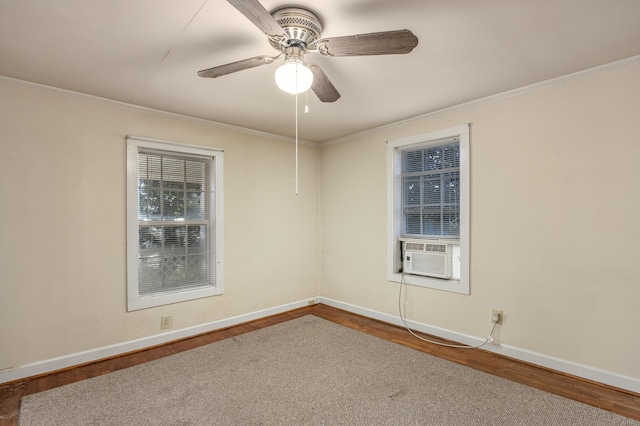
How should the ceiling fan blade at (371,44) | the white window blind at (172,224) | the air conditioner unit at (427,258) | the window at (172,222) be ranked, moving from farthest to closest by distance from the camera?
the air conditioner unit at (427,258) → the white window blind at (172,224) → the window at (172,222) → the ceiling fan blade at (371,44)

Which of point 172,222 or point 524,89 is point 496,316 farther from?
point 172,222

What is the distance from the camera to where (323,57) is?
2207 mm

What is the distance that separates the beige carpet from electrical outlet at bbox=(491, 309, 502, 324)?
602 mm

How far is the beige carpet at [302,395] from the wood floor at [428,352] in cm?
12

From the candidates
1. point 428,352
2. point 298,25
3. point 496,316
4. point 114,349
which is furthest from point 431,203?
point 114,349

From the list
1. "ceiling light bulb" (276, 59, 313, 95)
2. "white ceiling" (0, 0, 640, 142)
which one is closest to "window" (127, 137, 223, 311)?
Answer: "white ceiling" (0, 0, 640, 142)

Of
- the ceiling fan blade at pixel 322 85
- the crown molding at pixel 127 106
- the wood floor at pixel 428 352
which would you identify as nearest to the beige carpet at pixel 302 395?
the wood floor at pixel 428 352

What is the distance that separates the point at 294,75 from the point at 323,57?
→ 20.9 inches

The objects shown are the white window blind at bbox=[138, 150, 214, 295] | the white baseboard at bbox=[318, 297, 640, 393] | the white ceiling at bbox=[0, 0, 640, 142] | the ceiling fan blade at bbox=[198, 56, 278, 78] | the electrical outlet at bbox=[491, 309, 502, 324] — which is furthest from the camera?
the white window blind at bbox=[138, 150, 214, 295]

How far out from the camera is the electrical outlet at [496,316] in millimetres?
2949

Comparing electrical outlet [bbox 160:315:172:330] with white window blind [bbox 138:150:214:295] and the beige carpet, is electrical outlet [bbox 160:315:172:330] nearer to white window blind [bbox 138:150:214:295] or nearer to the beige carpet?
white window blind [bbox 138:150:214:295]

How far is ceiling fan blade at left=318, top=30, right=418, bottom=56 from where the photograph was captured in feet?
5.17

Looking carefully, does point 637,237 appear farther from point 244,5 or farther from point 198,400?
point 198,400

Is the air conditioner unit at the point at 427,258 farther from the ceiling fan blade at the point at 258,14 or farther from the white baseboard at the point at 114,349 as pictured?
the ceiling fan blade at the point at 258,14
